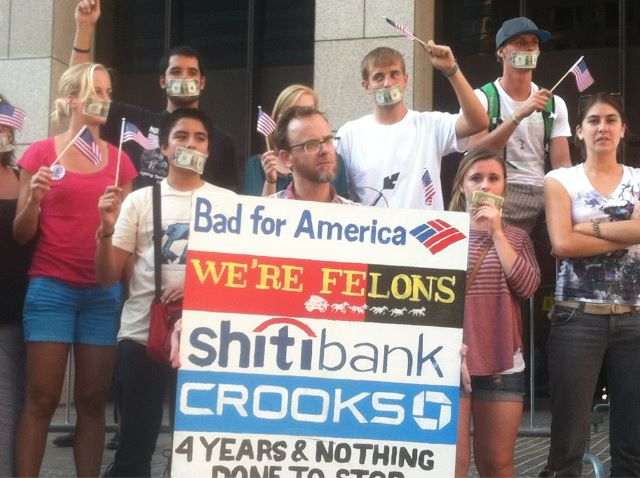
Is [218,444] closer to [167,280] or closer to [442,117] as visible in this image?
[167,280]

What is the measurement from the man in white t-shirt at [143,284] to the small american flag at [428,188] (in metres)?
1.13

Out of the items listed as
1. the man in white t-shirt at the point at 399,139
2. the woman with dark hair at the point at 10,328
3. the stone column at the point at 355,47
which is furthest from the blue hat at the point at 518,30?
the stone column at the point at 355,47

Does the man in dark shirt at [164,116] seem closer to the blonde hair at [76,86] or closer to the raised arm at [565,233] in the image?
the blonde hair at [76,86]

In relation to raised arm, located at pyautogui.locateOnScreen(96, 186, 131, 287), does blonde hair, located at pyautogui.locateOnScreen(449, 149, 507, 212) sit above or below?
above

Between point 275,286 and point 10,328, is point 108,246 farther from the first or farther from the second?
point 275,286

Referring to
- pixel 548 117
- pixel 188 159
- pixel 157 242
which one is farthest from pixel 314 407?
pixel 548 117

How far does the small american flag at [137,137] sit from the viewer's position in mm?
5803

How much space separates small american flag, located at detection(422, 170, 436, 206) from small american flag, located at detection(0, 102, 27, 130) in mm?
2081

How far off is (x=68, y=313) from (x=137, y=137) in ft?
3.29

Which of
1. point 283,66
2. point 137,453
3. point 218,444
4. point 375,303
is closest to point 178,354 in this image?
point 218,444

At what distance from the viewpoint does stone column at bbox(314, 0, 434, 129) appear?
9.84 metres

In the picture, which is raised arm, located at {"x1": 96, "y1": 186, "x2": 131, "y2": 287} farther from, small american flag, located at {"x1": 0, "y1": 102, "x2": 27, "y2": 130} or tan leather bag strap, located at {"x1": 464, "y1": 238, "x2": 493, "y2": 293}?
tan leather bag strap, located at {"x1": 464, "y1": 238, "x2": 493, "y2": 293}

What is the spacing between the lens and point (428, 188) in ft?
18.9

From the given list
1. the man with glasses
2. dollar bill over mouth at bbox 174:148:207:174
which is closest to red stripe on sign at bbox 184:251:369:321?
the man with glasses
